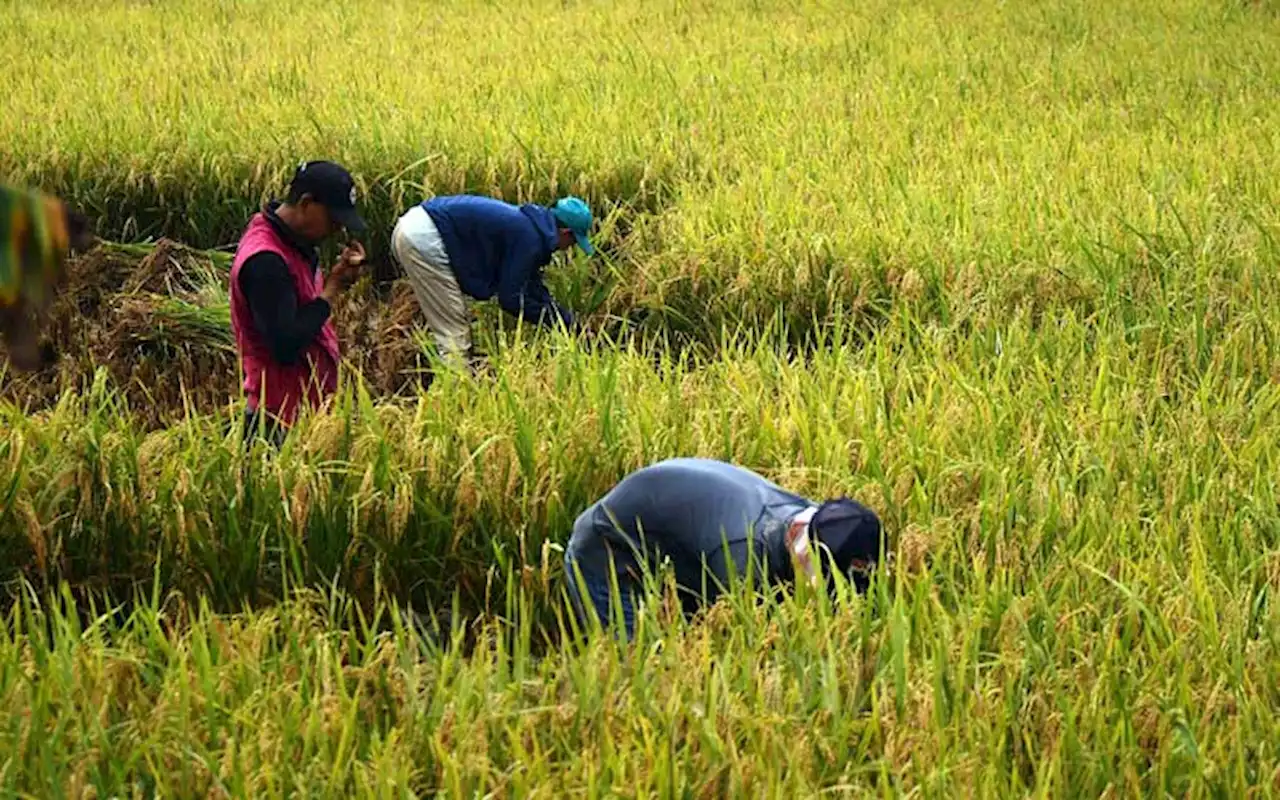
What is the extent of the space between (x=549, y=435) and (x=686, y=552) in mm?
743

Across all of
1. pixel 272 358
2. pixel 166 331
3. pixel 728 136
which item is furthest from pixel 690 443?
pixel 728 136

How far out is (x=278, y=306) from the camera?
3967mm

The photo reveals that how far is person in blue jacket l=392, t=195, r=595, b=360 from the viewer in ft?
16.1

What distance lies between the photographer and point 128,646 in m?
2.75

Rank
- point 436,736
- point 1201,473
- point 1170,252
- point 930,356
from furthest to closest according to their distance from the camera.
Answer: point 1170,252 < point 930,356 < point 1201,473 < point 436,736

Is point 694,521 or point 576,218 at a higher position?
point 576,218

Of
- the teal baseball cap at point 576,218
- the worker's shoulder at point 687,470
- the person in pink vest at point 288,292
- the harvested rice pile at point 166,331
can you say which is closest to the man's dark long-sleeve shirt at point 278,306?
the person in pink vest at point 288,292

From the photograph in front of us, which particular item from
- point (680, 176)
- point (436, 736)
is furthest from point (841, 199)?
point (436, 736)

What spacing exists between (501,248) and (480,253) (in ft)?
0.25

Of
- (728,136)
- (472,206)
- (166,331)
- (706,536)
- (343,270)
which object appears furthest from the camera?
(728,136)

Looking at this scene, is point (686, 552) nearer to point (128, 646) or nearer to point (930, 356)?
point (128, 646)

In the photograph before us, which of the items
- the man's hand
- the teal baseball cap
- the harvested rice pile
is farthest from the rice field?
the teal baseball cap

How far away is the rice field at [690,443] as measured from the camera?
2465 mm

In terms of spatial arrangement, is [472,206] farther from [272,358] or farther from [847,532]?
[847,532]
